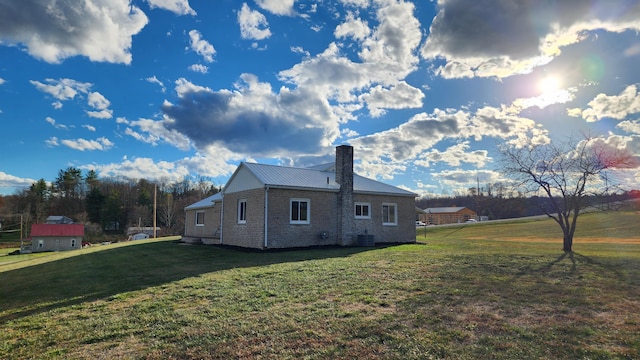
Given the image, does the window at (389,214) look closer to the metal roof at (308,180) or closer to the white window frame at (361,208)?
the metal roof at (308,180)

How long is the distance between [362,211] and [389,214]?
2167 millimetres

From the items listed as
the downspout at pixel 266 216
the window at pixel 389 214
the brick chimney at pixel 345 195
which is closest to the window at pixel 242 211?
the downspout at pixel 266 216

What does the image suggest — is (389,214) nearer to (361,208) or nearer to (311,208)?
(361,208)

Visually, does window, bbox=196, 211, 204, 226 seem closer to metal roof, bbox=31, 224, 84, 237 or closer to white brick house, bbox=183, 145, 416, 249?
white brick house, bbox=183, 145, 416, 249

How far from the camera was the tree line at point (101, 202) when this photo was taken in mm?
64625

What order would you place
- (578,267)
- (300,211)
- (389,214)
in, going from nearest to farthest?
(578,267), (300,211), (389,214)

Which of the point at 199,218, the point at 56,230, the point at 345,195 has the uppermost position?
the point at 345,195

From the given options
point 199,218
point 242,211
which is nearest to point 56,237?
point 199,218

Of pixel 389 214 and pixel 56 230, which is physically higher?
pixel 389 214

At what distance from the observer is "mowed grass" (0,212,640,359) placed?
4.20 meters

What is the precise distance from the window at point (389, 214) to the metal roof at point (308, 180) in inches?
34.7

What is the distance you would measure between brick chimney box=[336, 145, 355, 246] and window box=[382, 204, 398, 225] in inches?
106

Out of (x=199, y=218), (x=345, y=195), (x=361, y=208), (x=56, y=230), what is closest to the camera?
(x=345, y=195)

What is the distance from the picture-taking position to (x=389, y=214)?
2142 centimetres
